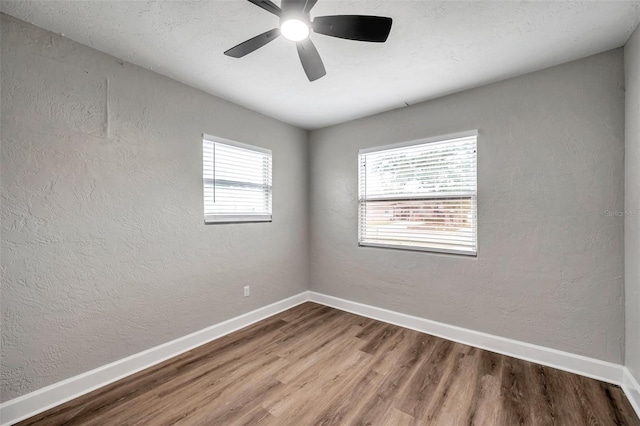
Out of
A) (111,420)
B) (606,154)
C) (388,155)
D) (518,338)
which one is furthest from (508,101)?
(111,420)

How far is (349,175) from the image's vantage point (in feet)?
11.6

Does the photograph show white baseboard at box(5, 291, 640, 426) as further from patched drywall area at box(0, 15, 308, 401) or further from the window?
the window

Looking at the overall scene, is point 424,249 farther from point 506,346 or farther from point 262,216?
point 262,216

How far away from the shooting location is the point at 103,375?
2.00m

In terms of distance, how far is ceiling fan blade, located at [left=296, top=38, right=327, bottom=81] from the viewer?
1578 mm

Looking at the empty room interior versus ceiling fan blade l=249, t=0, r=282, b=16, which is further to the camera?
the empty room interior

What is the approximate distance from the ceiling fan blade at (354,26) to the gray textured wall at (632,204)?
1.83 metres

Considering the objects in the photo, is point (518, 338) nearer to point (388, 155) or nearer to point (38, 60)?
point (388, 155)

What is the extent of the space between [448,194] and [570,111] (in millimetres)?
1116

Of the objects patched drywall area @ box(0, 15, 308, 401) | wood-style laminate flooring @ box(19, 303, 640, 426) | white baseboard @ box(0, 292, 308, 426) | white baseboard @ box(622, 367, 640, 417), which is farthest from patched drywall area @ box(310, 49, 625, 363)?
patched drywall area @ box(0, 15, 308, 401)

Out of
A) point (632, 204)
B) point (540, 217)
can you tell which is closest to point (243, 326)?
point (540, 217)

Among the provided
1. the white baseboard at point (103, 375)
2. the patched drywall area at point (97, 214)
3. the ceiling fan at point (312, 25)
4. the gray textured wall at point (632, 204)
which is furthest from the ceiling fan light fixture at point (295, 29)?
the white baseboard at point (103, 375)

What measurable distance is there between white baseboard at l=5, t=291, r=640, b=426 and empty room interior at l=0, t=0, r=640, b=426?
0.02 metres

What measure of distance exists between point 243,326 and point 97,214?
71.2 inches
